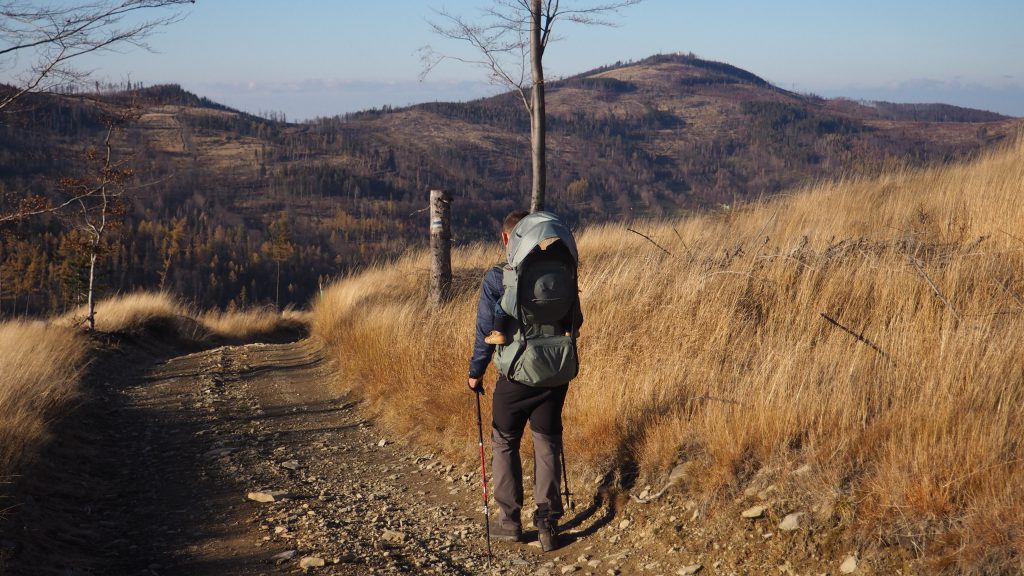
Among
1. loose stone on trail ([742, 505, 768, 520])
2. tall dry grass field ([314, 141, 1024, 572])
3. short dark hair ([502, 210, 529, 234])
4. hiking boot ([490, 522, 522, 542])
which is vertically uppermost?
short dark hair ([502, 210, 529, 234])

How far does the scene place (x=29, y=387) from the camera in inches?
257

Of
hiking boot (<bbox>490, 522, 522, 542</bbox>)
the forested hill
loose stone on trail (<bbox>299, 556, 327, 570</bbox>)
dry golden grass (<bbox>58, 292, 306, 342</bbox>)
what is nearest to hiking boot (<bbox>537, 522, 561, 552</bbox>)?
hiking boot (<bbox>490, 522, 522, 542</bbox>)

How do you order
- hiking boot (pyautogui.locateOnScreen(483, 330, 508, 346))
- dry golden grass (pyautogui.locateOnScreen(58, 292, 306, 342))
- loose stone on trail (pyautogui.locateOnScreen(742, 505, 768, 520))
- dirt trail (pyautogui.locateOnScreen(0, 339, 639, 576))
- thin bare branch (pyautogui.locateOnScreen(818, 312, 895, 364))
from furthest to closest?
dry golden grass (pyautogui.locateOnScreen(58, 292, 306, 342)) < thin bare branch (pyautogui.locateOnScreen(818, 312, 895, 364)) < dirt trail (pyautogui.locateOnScreen(0, 339, 639, 576)) < hiking boot (pyautogui.locateOnScreen(483, 330, 508, 346)) < loose stone on trail (pyautogui.locateOnScreen(742, 505, 768, 520))

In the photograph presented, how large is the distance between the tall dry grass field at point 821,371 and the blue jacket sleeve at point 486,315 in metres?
1.07

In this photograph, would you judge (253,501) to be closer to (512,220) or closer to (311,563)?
(311,563)

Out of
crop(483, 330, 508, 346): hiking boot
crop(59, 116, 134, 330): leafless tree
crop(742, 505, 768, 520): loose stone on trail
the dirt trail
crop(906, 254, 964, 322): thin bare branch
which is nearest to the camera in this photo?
crop(742, 505, 768, 520): loose stone on trail

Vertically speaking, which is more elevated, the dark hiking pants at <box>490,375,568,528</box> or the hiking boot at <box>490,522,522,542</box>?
the dark hiking pants at <box>490,375,568,528</box>

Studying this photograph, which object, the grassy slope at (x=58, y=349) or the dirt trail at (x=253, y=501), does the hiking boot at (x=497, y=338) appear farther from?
the grassy slope at (x=58, y=349)

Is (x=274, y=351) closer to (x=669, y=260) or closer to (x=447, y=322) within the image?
(x=447, y=322)

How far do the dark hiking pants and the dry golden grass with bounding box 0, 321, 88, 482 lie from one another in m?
2.97

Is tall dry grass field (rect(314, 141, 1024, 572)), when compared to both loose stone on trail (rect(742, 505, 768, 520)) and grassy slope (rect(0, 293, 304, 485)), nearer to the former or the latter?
loose stone on trail (rect(742, 505, 768, 520))

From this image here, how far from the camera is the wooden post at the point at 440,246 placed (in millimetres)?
9789

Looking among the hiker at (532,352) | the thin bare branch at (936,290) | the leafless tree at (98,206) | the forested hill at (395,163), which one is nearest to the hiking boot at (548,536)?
the hiker at (532,352)

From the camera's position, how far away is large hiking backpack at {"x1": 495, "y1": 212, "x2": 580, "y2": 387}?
3877 millimetres
